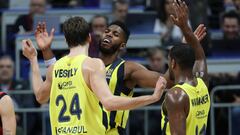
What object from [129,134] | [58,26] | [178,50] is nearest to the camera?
[178,50]

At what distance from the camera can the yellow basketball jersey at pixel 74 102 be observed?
330 inches

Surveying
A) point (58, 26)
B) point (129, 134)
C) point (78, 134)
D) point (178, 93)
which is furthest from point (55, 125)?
point (58, 26)

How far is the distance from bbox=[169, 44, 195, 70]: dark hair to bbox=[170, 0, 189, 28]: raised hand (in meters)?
0.56

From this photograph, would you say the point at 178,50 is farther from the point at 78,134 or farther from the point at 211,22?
the point at 211,22

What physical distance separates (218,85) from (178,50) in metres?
4.76

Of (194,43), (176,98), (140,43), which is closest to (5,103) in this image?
(176,98)

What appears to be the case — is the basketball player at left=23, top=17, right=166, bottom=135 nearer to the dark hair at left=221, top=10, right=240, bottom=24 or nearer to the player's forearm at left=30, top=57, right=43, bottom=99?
the player's forearm at left=30, top=57, right=43, bottom=99

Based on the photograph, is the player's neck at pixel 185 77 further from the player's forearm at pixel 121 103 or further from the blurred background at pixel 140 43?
the blurred background at pixel 140 43

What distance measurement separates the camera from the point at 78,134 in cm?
842

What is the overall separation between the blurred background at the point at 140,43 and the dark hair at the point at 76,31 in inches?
183

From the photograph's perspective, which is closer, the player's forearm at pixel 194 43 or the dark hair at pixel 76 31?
the dark hair at pixel 76 31

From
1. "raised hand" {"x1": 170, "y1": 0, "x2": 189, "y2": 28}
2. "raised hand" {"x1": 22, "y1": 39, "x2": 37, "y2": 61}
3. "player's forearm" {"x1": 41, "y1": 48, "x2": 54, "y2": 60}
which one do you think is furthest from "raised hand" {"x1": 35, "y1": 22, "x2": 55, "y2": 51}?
"raised hand" {"x1": 170, "y1": 0, "x2": 189, "y2": 28}

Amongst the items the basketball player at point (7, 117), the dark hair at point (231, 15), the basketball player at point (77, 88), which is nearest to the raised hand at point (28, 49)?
the basketball player at point (7, 117)

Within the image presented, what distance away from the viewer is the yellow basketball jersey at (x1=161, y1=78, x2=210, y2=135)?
28.0 feet
